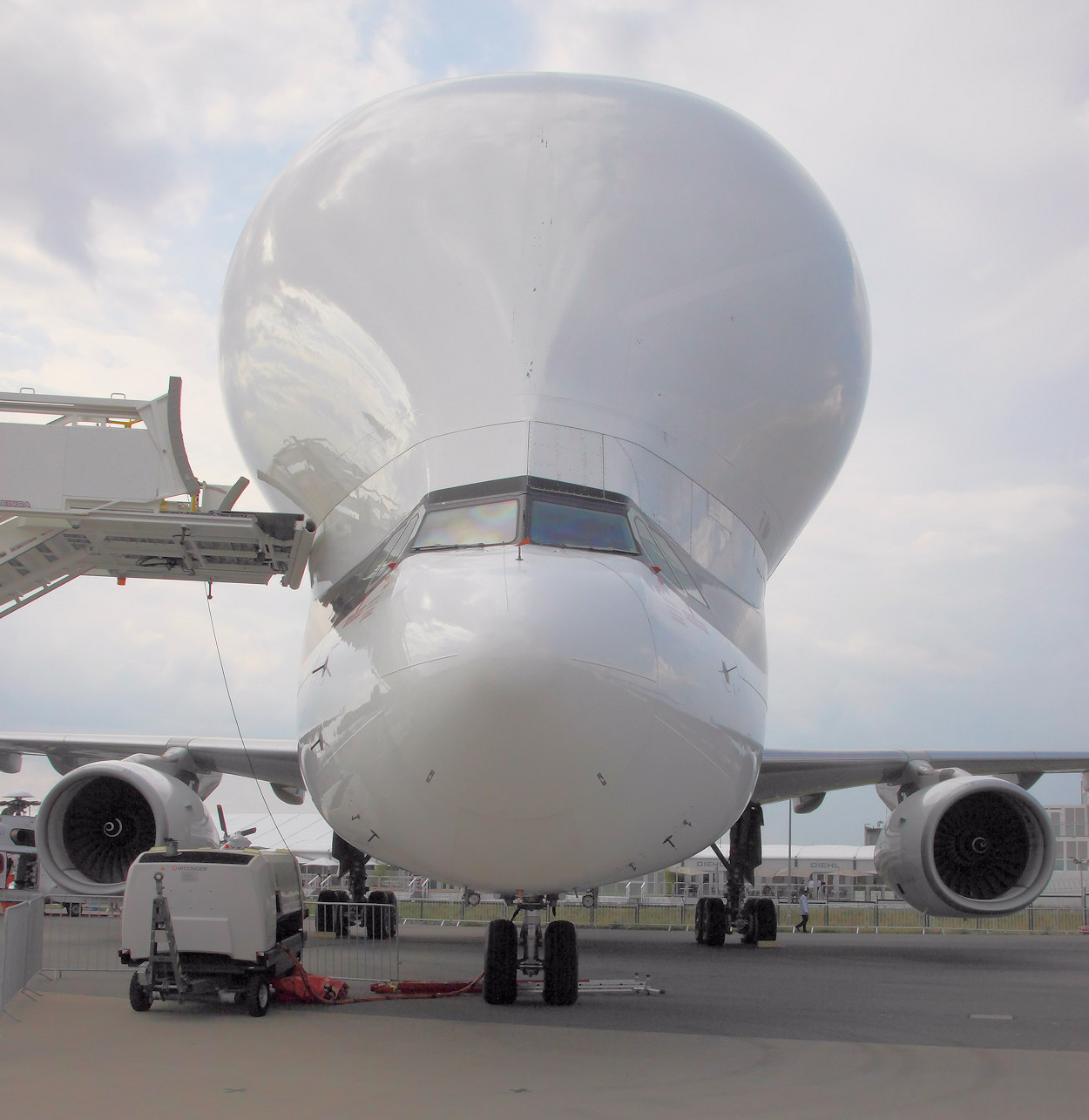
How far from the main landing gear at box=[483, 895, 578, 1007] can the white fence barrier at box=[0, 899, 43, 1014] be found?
297 centimetres

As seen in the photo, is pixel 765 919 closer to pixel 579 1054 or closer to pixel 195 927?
pixel 195 927

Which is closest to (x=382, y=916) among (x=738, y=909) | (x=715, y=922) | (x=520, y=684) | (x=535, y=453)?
(x=715, y=922)

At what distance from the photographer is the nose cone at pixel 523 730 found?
4711 millimetres

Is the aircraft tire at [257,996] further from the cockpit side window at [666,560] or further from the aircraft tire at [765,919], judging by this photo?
the aircraft tire at [765,919]

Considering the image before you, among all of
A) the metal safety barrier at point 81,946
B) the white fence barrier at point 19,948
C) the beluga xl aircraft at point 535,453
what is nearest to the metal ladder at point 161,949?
the white fence barrier at point 19,948

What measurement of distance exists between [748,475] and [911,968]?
6.65 m

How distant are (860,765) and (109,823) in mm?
7708

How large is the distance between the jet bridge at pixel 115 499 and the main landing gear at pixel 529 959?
9.83ft

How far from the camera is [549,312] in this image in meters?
6.74

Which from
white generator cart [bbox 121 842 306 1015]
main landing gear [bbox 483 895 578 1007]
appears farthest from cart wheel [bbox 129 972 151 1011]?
main landing gear [bbox 483 895 578 1007]

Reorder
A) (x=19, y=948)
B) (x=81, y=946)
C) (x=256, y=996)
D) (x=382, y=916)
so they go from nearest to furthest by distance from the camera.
Answer: (x=256, y=996) < (x=19, y=948) < (x=81, y=946) < (x=382, y=916)

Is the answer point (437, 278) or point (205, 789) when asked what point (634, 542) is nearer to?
point (437, 278)

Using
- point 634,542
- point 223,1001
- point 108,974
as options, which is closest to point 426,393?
point 634,542

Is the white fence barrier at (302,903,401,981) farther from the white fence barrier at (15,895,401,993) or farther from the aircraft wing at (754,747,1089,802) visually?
the aircraft wing at (754,747,1089,802)
